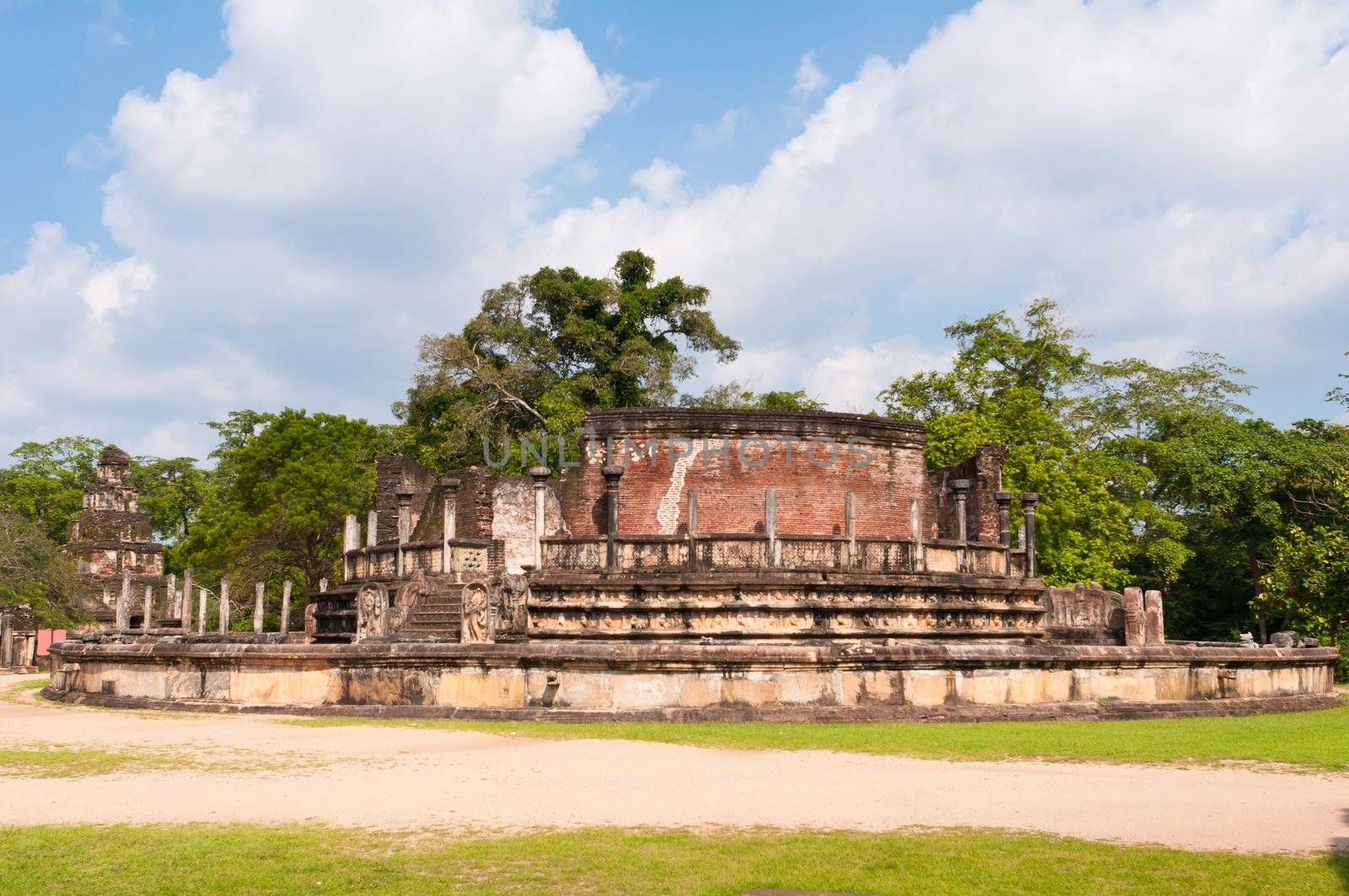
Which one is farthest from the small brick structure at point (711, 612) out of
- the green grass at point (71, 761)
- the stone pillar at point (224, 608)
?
the green grass at point (71, 761)

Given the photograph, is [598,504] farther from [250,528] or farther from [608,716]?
[250,528]

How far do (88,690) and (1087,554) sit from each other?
25937 millimetres

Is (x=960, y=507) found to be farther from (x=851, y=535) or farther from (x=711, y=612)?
(x=711, y=612)

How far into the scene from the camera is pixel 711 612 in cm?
2002

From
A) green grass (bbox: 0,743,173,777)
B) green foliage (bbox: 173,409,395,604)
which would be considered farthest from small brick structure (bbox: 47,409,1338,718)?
green foliage (bbox: 173,409,395,604)

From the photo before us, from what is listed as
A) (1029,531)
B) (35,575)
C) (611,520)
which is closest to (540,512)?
(611,520)

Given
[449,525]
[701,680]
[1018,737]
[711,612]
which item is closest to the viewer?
[1018,737]

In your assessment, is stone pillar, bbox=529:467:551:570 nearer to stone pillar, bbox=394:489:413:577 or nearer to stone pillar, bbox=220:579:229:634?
stone pillar, bbox=394:489:413:577

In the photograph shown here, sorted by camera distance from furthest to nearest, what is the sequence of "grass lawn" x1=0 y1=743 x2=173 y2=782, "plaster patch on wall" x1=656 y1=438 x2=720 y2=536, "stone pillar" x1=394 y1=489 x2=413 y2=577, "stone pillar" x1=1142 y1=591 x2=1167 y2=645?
"stone pillar" x1=394 y1=489 x2=413 y2=577 < "plaster patch on wall" x1=656 y1=438 x2=720 y2=536 < "stone pillar" x1=1142 y1=591 x2=1167 y2=645 < "grass lawn" x1=0 y1=743 x2=173 y2=782

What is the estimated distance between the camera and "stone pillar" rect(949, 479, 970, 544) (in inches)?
1002

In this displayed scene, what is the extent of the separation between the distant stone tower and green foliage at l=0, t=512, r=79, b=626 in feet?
23.0

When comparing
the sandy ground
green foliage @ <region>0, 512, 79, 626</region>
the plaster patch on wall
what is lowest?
Answer: the sandy ground

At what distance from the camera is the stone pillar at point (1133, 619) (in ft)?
67.0

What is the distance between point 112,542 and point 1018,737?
1926 inches
